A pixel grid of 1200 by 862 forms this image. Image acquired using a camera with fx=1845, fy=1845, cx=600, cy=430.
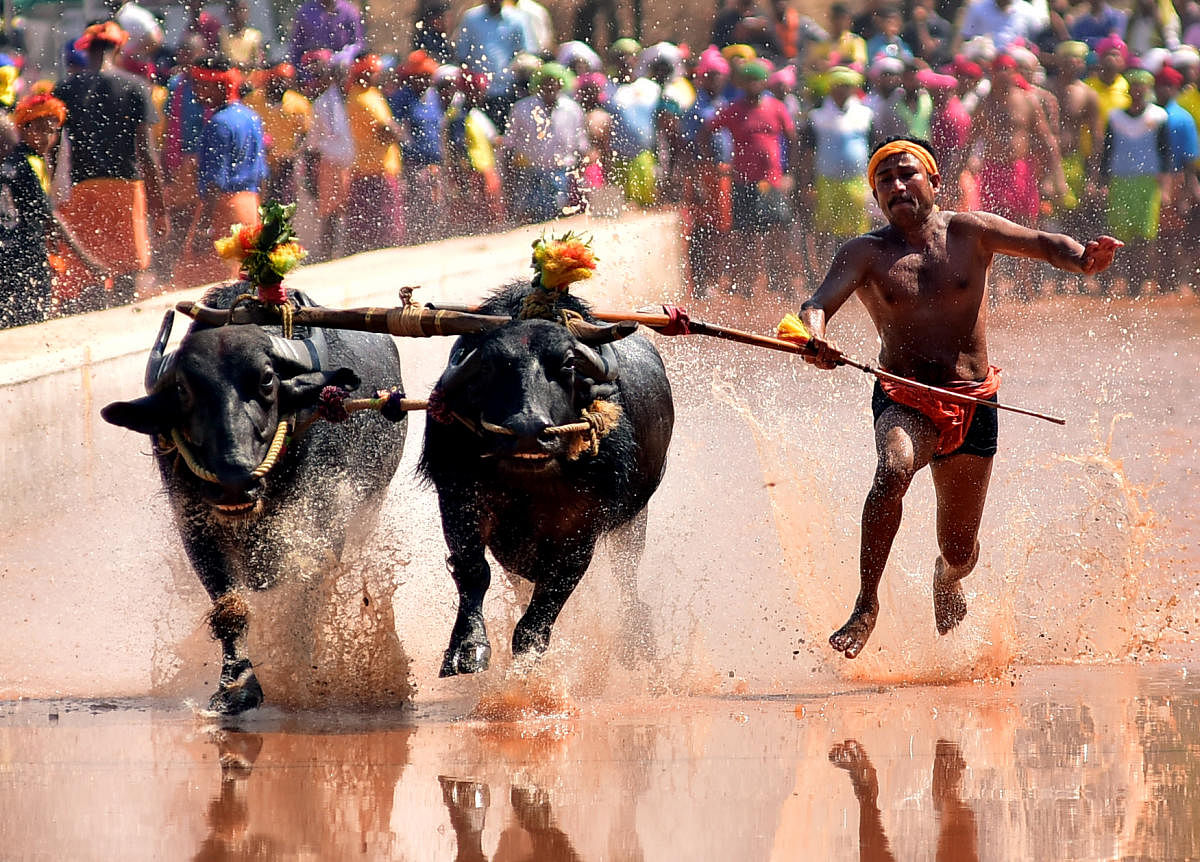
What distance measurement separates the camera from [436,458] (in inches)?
244

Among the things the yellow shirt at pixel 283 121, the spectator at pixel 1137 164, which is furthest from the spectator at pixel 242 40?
the spectator at pixel 1137 164

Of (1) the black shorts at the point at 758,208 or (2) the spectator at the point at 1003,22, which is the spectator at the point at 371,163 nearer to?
(1) the black shorts at the point at 758,208

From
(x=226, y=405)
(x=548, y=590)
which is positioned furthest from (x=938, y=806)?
(x=226, y=405)

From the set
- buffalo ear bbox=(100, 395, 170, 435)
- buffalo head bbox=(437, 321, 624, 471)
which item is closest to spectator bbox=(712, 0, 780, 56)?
buffalo head bbox=(437, 321, 624, 471)

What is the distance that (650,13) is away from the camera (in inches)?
632

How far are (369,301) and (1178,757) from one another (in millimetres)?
7601

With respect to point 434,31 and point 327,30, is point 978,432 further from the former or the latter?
point 434,31

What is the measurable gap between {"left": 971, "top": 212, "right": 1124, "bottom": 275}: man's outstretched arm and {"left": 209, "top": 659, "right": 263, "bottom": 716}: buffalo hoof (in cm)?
297

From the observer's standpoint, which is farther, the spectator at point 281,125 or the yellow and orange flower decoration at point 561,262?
the spectator at point 281,125

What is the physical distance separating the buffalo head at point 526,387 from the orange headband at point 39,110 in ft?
20.5

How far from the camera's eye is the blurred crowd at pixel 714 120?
13.1 metres

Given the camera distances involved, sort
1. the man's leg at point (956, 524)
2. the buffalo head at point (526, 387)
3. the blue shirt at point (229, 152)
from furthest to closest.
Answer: the blue shirt at point (229, 152), the man's leg at point (956, 524), the buffalo head at point (526, 387)

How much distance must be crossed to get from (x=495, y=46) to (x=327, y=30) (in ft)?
4.13

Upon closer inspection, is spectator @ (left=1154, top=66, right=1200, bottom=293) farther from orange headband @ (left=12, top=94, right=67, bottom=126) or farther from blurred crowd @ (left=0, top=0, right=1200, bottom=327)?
orange headband @ (left=12, top=94, right=67, bottom=126)
